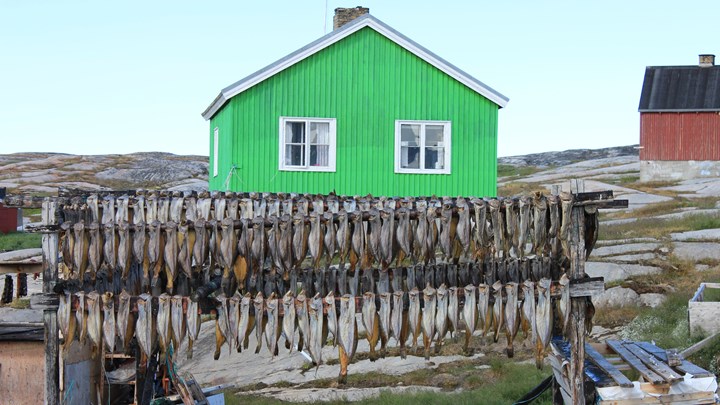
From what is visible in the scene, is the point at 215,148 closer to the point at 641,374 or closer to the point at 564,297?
the point at 641,374

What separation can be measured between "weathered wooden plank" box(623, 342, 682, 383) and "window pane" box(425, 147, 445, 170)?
1549 cm

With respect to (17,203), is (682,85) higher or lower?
higher

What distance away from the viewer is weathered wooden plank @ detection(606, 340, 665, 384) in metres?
9.29

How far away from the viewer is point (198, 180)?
71875mm

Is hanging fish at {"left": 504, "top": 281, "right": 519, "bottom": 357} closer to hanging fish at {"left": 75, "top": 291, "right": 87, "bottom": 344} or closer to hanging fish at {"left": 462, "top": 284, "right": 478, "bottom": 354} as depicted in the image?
hanging fish at {"left": 462, "top": 284, "right": 478, "bottom": 354}

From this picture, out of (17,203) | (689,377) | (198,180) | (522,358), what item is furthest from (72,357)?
(198,180)

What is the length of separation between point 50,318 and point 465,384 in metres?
8.73

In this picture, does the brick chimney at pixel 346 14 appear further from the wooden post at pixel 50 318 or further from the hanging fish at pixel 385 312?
the hanging fish at pixel 385 312

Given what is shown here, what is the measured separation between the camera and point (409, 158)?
87.8 feet

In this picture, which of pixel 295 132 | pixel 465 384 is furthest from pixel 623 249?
pixel 465 384

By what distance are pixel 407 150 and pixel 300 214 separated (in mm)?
18011

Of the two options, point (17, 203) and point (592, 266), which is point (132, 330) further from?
point (592, 266)

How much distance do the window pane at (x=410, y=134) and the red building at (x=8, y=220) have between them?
2269 cm

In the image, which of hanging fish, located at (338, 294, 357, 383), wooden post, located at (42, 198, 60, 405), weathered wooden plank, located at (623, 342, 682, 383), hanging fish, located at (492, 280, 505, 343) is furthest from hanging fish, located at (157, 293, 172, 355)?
weathered wooden plank, located at (623, 342, 682, 383)
